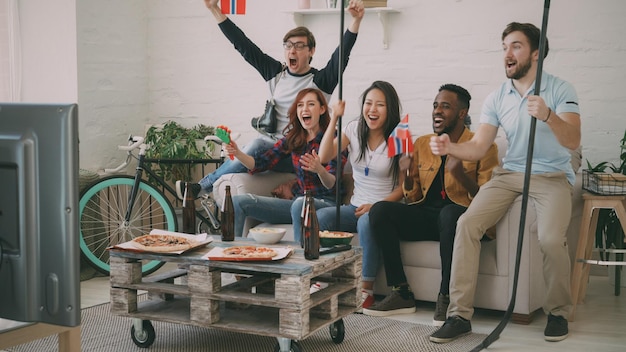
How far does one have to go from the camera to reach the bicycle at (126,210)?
15.4 feet

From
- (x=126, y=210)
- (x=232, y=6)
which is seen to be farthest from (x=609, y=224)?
(x=126, y=210)

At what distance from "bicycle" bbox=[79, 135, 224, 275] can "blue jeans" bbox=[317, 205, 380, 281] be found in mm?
920

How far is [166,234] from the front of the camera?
3.49m

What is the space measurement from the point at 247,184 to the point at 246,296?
4.99 feet

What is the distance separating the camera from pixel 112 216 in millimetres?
5117

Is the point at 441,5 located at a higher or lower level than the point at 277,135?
higher

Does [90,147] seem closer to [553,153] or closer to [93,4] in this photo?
[93,4]

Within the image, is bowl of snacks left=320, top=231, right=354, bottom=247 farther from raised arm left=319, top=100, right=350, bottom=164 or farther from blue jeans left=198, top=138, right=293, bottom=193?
blue jeans left=198, top=138, right=293, bottom=193

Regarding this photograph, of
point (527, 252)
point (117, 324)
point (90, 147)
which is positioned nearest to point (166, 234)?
point (117, 324)

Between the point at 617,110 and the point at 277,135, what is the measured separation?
76.5 inches

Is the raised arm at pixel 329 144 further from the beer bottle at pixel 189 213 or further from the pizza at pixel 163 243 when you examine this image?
the pizza at pixel 163 243

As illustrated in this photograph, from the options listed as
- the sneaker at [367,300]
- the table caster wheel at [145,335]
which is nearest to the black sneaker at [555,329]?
the sneaker at [367,300]

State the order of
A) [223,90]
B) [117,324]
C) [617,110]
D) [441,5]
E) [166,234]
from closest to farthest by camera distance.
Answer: [166,234], [117,324], [617,110], [441,5], [223,90]

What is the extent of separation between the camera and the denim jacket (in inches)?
157
